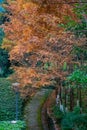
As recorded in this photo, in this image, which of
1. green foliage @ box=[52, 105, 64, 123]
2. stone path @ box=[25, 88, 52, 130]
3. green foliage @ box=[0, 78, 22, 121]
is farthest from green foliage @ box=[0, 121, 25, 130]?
green foliage @ box=[0, 78, 22, 121]

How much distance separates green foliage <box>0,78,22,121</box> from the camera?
667 inches

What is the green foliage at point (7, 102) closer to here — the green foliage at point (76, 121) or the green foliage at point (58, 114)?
the green foliage at point (58, 114)

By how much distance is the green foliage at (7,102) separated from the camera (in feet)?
55.6

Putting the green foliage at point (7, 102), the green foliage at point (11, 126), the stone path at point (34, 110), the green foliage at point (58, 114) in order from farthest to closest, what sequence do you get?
the green foliage at point (7, 102) → the stone path at point (34, 110) → the green foliage at point (58, 114) → the green foliage at point (11, 126)

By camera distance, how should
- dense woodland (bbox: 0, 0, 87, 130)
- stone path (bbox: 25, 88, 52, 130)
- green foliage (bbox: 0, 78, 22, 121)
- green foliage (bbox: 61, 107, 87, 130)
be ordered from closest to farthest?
dense woodland (bbox: 0, 0, 87, 130) < green foliage (bbox: 61, 107, 87, 130) < stone path (bbox: 25, 88, 52, 130) < green foliage (bbox: 0, 78, 22, 121)

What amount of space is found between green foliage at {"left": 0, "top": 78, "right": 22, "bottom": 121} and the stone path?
66 centimetres

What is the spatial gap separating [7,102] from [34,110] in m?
1.53

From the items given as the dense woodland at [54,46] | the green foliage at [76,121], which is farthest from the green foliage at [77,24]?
the green foliage at [76,121]

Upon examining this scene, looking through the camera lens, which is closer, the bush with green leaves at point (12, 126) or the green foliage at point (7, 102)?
the bush with green leaves at point (12, 126)

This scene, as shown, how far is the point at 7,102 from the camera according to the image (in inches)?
702

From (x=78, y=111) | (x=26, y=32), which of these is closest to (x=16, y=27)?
(x=26, y=32)

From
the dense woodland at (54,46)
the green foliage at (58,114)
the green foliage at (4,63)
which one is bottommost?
the green foliage at (4,63)

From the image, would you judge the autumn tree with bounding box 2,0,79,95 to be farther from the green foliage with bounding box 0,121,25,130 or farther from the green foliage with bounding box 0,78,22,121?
the green foliage with bounding box 0,78,22,121

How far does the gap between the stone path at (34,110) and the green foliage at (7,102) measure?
0.66 meters
